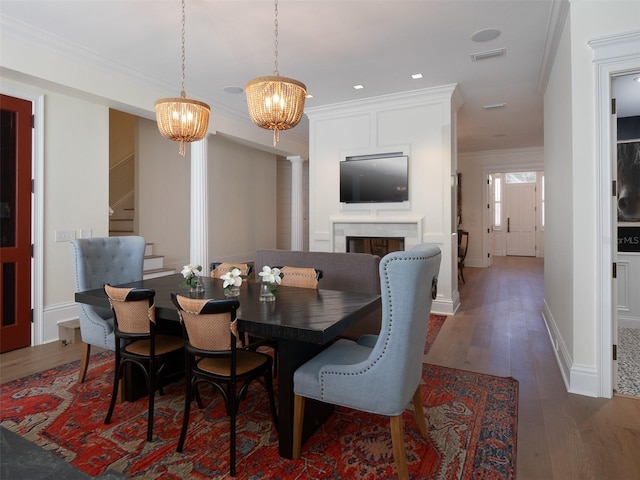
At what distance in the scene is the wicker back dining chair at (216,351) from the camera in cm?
182

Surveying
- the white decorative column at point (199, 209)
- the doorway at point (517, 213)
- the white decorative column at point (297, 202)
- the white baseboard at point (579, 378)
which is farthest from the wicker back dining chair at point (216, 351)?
the doorway at point (517, 213)

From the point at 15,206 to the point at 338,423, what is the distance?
12.2 feet

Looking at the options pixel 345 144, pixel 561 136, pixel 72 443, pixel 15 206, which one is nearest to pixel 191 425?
pixel 72 443

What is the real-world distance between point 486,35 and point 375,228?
2756 millimetres

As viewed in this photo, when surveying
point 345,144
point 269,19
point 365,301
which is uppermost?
point 269,19

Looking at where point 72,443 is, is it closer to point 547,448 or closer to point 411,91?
point 547,448

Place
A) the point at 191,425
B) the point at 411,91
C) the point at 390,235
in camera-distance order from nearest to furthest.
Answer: the point at 191,425 → the point at 411,91 → the point at 390,235

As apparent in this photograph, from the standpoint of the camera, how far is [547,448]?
2016 mm

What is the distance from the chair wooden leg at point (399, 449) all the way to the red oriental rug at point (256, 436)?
124mm

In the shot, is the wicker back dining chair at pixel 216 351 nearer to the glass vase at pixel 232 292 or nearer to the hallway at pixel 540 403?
the glass vase at pixel 232 292

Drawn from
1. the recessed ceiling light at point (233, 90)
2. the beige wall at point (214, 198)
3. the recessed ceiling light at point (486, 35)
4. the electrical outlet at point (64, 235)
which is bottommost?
the electrical outlet at point (64, 235)

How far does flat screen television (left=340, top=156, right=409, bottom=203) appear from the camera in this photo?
5.29 meters

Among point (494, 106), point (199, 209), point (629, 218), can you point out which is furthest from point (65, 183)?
point (629, 218)

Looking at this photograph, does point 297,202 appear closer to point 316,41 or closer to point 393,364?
point 316,41
